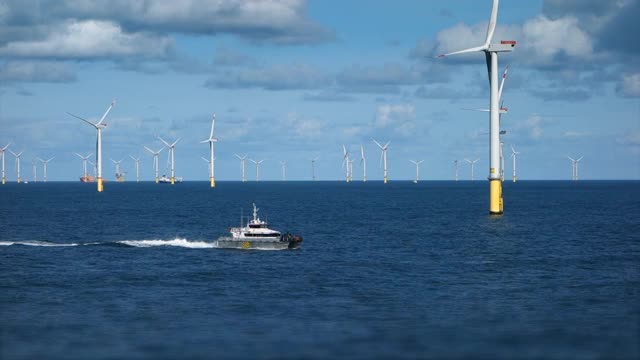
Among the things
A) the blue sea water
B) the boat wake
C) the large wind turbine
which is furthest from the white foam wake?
the large wind turbine

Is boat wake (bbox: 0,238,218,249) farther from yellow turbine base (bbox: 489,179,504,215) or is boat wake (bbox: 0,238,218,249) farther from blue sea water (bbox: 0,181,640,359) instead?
yellow turbine base (bbox: 489,179,504,215)

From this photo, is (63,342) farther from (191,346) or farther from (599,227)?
(599,227)

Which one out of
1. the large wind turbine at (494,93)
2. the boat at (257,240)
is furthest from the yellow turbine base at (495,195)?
the boat at (257,240)

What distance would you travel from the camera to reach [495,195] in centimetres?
19050

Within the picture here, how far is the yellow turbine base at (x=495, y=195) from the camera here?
183925 mm

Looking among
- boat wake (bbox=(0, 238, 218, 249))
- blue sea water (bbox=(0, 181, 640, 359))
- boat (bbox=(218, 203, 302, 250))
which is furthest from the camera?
boat wake (bbox=(0, 238, 218, 249))

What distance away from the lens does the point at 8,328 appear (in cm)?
6800

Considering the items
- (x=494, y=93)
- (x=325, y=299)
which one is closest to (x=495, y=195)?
(x=494, y=93)

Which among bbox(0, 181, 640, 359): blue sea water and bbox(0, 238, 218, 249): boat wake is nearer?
bbox(0, 181, 640, 359): blue sea water

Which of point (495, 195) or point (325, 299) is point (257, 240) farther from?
point (495, 195)

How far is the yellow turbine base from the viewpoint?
184 metres

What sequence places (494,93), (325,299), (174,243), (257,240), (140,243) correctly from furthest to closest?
(494,93), (174,243), (140,243), (257,240), (325,299)

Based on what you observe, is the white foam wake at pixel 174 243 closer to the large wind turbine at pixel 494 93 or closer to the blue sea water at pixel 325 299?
the blue sea water at pixel 325 299

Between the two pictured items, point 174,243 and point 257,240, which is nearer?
point 257,240
